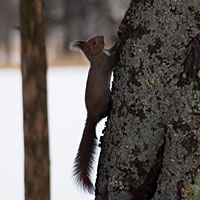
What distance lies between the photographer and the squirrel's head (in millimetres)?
1955

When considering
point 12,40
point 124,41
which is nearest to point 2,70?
point 12,40

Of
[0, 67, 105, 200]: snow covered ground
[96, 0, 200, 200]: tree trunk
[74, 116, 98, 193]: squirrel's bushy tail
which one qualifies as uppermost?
[96, 0, 200, 200]: tree trunk

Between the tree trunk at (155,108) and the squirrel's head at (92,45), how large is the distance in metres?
0.27

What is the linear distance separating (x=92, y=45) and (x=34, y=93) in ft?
1.63

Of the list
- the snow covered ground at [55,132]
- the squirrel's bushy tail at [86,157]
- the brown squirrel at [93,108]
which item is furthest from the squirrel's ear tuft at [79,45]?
the snow covered ground at [55,132]

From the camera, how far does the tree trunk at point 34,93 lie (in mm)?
2342

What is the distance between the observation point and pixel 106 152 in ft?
5.51

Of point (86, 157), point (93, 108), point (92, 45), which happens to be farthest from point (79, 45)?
point (86, 157)

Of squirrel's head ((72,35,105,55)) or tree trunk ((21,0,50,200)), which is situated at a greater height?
squirrel's head ((72,35,105,55))

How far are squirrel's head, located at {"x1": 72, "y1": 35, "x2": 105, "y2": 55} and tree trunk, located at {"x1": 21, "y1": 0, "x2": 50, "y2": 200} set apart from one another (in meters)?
0.41

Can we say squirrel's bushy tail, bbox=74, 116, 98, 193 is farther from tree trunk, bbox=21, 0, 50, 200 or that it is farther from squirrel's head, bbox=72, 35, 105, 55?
tree trunk, bbox=21, 0, 50, 200

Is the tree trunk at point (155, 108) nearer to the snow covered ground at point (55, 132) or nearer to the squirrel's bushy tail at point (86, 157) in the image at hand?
the squirrel's bushy tail at point (86, 157)

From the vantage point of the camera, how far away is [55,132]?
4.74m

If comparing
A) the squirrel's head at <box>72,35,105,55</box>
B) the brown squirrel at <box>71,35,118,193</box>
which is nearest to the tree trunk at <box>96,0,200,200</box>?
the brown squirrel at <box>71,35,118,193</box>
